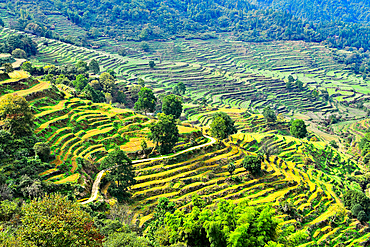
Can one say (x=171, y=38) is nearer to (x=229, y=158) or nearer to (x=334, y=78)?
(x=334, y=78)

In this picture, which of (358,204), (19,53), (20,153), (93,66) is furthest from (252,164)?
(19,53)

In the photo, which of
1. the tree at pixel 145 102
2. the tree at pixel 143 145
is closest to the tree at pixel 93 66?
the tree at pixel 145 102

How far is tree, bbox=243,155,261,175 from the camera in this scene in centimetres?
4134

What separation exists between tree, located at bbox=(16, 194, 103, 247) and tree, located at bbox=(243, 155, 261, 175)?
26802 mm

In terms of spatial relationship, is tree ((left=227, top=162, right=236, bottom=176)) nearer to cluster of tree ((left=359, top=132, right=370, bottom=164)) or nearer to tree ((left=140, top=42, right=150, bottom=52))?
cluster of tree ((left=359, top=132, right=370, bottom=164))

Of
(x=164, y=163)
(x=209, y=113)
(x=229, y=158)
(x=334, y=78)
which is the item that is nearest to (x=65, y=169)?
(x=164, y=163)

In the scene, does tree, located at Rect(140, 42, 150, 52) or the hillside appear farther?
tree, located at Rect(140, 42, 150, 52)

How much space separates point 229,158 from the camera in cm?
4381

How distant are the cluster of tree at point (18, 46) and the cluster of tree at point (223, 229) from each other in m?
79.5

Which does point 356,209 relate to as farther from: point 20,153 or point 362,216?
point 20,153

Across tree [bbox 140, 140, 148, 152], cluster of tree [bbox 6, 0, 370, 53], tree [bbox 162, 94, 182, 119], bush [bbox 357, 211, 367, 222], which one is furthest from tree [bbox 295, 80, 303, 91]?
tree [bbox 140, 140, 148, 152]

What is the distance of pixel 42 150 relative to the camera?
111ft

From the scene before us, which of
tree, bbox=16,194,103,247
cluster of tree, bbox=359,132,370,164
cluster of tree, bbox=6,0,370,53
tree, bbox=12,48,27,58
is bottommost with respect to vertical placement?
cluster of tree, bbox=359,132,370,164

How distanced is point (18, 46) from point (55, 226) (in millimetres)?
89906
